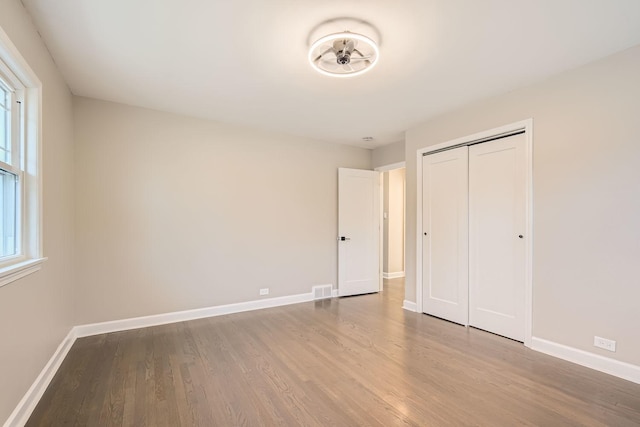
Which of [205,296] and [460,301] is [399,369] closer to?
[460,301]

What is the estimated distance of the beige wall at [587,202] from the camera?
2.34 metres

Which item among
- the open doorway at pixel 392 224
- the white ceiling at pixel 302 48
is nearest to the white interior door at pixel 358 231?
the open doorway at pixel 392 224

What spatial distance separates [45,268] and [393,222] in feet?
18.8

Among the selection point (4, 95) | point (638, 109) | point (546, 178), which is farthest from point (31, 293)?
point (638, 109)

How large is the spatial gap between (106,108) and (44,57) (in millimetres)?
1094

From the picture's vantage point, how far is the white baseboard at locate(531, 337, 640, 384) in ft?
7.54

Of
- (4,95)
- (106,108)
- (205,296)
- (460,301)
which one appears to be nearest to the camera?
(4,95)

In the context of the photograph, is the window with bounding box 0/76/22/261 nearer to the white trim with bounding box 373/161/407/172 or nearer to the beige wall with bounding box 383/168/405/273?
the white trim with bounding box 373/161/407/172

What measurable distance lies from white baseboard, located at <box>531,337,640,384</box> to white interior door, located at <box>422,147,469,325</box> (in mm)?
842

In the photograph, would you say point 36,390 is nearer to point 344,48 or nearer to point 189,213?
point 189,213

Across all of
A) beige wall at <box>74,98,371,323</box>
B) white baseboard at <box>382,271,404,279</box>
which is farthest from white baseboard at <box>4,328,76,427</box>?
white baseboard at <box>382,271,404,279</box>

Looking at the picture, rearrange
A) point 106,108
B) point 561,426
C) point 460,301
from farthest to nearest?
point 460,301
point 106,108
point 561,426

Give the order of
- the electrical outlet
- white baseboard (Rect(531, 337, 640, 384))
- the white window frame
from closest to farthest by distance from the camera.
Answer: the white window frame → white baseboard (Rect(531, 337, 640, 384)) → the electrical outlet

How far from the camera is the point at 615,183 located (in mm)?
2414
